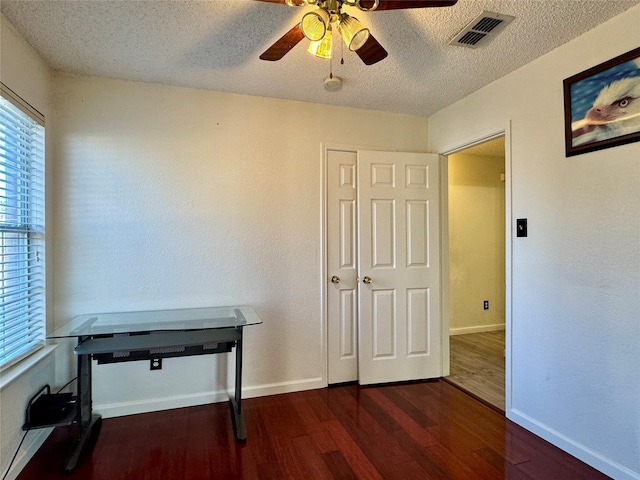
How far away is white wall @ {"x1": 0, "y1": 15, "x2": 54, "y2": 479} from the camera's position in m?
1.76

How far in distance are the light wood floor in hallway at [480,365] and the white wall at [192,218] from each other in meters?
1.30

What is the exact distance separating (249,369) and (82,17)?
8.10 feet

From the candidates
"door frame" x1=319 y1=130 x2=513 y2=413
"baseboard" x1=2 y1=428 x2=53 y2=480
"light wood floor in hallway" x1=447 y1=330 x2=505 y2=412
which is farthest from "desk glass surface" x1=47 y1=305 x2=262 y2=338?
"light wood floor in hallway" x1=447 y1=330 x2=505 y2=412

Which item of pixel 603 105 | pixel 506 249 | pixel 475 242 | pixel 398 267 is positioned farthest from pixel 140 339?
pixel 475 242

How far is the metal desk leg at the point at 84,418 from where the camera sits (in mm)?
1958

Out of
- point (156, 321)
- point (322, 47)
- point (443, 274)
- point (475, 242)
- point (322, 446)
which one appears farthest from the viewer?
point (475, 242)

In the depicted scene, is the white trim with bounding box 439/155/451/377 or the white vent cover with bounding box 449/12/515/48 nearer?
the white vent cover with bounding box 449/12/515/48

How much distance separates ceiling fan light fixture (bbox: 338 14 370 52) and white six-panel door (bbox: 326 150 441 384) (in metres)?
1.39

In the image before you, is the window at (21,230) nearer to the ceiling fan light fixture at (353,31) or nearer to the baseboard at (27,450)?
the baseboard at (27,450)

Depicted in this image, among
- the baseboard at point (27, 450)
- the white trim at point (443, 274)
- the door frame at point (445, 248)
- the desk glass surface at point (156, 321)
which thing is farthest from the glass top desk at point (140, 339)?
the white trim at point (443, 274)

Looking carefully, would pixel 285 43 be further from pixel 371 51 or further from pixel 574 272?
pixel 574 272

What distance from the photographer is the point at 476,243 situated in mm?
4664

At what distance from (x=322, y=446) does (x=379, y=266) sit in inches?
57.3

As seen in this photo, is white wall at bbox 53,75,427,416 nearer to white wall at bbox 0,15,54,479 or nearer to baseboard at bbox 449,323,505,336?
white wall at bbox 0,15,54,479
